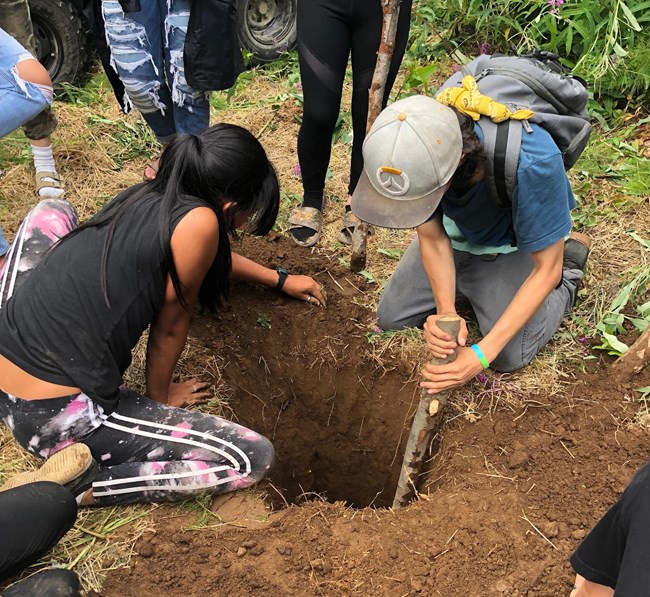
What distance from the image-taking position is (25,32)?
3.98 meters

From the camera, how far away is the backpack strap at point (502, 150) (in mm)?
2201

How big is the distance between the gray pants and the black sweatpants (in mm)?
1360

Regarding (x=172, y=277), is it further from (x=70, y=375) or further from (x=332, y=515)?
(x=332, y=515)

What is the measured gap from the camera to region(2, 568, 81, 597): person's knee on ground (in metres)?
1.98

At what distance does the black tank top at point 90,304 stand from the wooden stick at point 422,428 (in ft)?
3.16

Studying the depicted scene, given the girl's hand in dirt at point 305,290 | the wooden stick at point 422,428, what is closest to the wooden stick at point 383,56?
the girl's hand in dirt at point 305,290

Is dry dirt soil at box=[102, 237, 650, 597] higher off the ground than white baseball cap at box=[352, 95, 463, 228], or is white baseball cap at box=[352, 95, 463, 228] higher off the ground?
white baseball cap at box=[352, 95, 463, 228]

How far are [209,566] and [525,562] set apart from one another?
104cm

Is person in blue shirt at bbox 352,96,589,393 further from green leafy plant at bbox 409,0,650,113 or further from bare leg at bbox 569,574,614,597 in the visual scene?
green leafy plant at bbox 409,0,650,113

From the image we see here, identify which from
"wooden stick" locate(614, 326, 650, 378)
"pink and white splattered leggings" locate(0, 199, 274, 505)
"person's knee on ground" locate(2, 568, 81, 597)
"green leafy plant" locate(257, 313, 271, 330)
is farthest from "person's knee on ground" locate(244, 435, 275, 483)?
"wooden stick" locate(614, 326, 650, 378)

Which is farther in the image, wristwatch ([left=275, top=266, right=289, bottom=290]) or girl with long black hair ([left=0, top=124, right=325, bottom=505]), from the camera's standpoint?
wristwatch ([left=275, top=266, right=289, bottom=290])

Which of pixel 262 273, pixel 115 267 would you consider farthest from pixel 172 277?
pixel 262 273

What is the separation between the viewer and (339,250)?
3.57 metres

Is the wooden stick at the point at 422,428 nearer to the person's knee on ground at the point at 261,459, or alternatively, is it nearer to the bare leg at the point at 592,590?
the person's knee on ground at the point at 261,459
